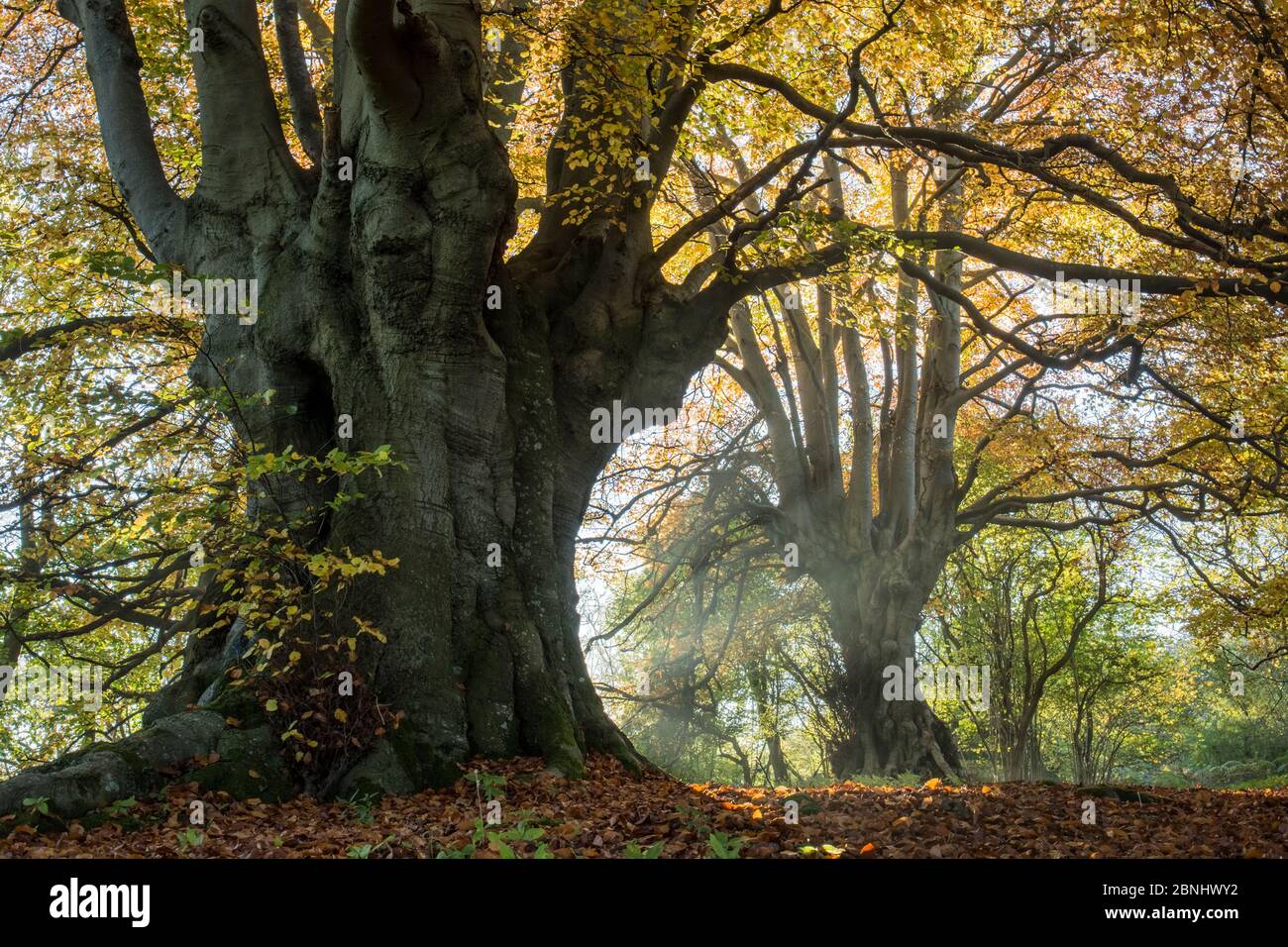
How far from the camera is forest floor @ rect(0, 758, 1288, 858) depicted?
14.3 feet

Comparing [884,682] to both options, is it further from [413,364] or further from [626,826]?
[626,826]

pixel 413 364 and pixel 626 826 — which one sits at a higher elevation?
pixel 413 364

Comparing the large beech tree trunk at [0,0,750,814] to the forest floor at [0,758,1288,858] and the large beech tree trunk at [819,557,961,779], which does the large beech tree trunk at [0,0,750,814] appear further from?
the large beech tree trunk at [819,557,961,779]

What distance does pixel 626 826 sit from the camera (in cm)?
488

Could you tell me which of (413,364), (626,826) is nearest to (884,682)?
(413,364)

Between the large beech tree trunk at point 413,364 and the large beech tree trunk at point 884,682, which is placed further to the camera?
the large beech tree trunk at point 884,682

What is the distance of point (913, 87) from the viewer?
1354 cm

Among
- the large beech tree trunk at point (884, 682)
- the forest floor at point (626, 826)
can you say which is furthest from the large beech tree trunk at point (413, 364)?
the large beech tree trunk at point (884, 682)

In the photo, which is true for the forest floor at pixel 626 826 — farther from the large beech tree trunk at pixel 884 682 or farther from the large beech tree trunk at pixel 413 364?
the large beech tree trunk at pixel 884 682

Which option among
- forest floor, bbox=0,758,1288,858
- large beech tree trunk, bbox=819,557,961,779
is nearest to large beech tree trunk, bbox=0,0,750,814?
forest floor, bbox=0,758,1288,858

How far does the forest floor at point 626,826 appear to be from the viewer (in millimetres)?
4352
